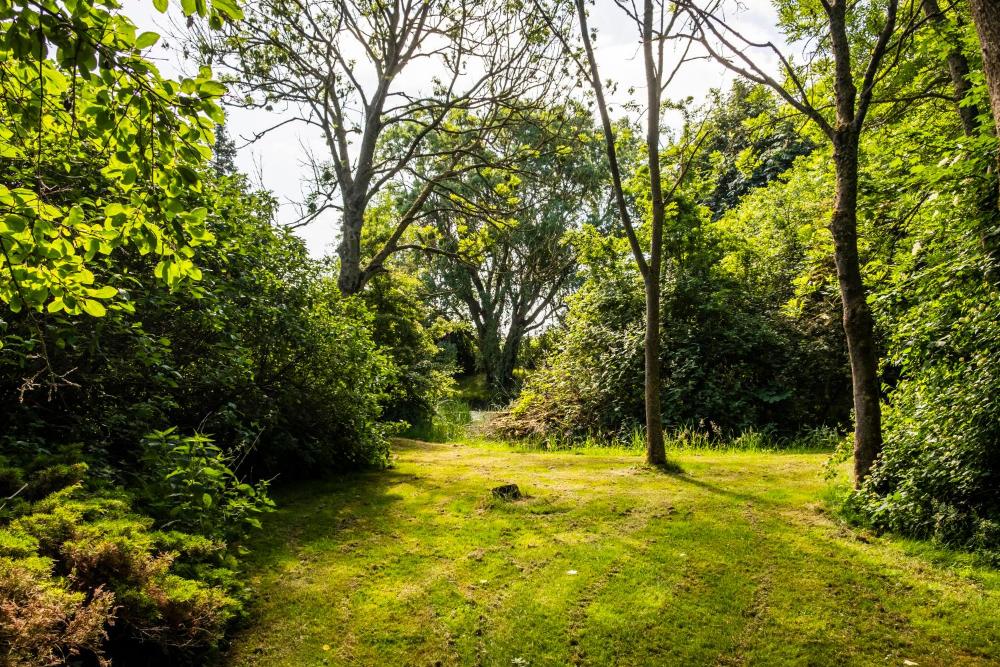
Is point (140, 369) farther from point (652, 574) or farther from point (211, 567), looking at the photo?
point (652, 574)

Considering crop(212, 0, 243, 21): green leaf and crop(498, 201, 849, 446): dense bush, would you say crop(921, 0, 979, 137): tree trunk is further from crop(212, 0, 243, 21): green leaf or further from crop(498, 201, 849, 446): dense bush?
crop(212, 0, 243, 21): green leaf

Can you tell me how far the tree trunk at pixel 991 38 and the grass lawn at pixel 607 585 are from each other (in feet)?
10.1

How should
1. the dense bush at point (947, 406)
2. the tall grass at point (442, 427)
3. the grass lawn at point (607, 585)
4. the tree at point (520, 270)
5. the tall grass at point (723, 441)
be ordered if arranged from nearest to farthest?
the grass lawn at point (607, 585) → the dense bush at point (947, 406) → the tall grass at point (723, 441) → the tall grass at point (442, 427) → the tree at point (520, 270)

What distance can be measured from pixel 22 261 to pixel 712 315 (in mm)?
11007

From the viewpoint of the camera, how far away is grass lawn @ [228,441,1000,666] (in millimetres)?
3277

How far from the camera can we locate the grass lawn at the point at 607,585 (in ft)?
10.8

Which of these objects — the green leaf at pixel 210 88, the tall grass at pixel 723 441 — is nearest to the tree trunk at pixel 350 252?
the tall grass at pixel 723 441

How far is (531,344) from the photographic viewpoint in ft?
92.5

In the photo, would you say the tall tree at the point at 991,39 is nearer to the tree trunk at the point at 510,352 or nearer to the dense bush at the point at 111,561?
the dense bush at the point at 111,561

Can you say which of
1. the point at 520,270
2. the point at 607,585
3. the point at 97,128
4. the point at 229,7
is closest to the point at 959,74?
the point at 607,585

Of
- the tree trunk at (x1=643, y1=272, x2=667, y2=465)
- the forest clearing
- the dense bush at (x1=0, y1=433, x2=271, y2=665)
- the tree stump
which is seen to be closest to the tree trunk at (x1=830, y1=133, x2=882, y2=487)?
the forest clearing

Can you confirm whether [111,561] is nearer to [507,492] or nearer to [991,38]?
[507,492]

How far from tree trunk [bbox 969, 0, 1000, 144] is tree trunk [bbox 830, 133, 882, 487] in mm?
1887

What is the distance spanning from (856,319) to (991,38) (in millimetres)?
2555
